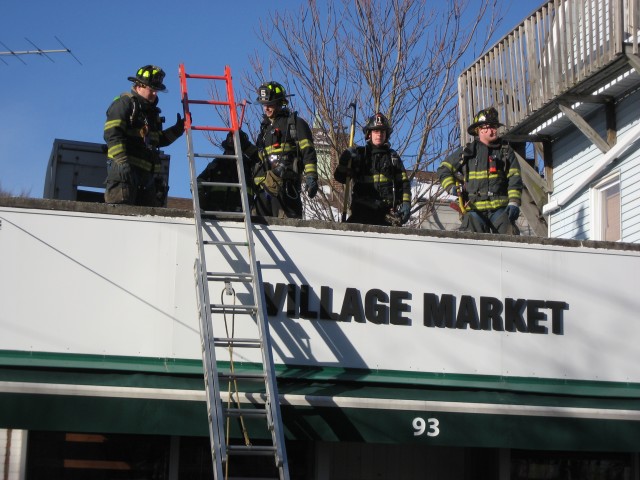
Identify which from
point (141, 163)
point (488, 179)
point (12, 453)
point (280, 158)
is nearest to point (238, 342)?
point (12, 453)

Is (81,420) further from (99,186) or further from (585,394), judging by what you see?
(585,394)

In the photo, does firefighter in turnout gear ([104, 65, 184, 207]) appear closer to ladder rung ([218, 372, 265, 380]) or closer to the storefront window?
ladder rung ([218, 372, 265, 380])

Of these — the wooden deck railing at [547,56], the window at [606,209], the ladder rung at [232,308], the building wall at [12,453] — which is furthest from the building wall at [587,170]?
the building wall at [12,453]

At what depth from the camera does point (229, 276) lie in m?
7.14

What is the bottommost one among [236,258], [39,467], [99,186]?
[39,467]

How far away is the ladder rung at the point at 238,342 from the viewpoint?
6.62 meters

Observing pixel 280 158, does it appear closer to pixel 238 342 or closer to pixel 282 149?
pixel 282 149

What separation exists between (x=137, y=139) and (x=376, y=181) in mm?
2242

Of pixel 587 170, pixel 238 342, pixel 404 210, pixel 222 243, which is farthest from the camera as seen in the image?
pixel 587 170

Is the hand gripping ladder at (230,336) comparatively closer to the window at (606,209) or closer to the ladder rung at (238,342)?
the ladder rung at (238,342)

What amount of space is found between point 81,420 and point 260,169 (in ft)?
10.2

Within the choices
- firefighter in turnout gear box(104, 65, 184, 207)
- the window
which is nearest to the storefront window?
firefighter in turnout gear box(104, 65, 184, 207)

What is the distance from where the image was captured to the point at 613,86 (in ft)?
38.4

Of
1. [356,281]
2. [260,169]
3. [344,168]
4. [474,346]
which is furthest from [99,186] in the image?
[474,346]
